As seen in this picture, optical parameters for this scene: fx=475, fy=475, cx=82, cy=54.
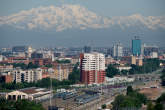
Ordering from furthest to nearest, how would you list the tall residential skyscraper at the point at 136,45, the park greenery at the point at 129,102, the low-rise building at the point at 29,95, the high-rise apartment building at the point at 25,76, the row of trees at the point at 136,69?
the tall residential skyscraper at the point at 136,45 < the row of trees at the point at 136,69 < the high-rise apartment building at the point at 25,76 < the low-rise building at the point at 29,95 < the park greenery at the point at 129,102

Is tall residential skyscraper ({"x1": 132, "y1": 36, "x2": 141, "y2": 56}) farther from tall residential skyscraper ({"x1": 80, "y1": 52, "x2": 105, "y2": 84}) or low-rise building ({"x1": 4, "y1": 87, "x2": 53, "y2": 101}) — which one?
low-rise building ({"x1": 4, "y1": 87, "x2": 53, "y2": 101})

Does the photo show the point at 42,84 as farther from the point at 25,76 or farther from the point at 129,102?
the point at 129,102

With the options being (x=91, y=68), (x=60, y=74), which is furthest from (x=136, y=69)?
(x=91, y=68)

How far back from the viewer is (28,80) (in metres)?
20.2

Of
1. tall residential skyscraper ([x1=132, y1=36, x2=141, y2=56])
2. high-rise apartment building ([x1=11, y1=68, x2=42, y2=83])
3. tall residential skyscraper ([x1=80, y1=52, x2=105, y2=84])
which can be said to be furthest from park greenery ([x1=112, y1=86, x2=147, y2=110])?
tall residential skyscraper ([x1=132, y1=36, x2=141, y2=56])

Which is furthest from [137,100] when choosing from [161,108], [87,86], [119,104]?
[87,86]

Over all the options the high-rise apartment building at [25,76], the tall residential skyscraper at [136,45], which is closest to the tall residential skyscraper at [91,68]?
the high-rise apartment building at [25,76]

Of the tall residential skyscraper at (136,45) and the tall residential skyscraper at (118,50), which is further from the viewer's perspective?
the tall residential skyscraper at (136,45)

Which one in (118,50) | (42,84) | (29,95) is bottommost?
(29,95)

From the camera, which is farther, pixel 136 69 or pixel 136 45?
pixel 136 45

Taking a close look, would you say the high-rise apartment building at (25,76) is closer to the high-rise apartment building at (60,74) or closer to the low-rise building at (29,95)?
the high-rise apartment building at (60,74)

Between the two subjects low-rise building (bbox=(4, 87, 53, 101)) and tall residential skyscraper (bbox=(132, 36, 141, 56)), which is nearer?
low-rise building (bbox=(4, 87, 53, 101))

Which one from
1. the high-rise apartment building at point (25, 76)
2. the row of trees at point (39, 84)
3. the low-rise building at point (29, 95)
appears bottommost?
the low-rise building at point (29, 95)

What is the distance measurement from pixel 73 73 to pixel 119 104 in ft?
35.3
